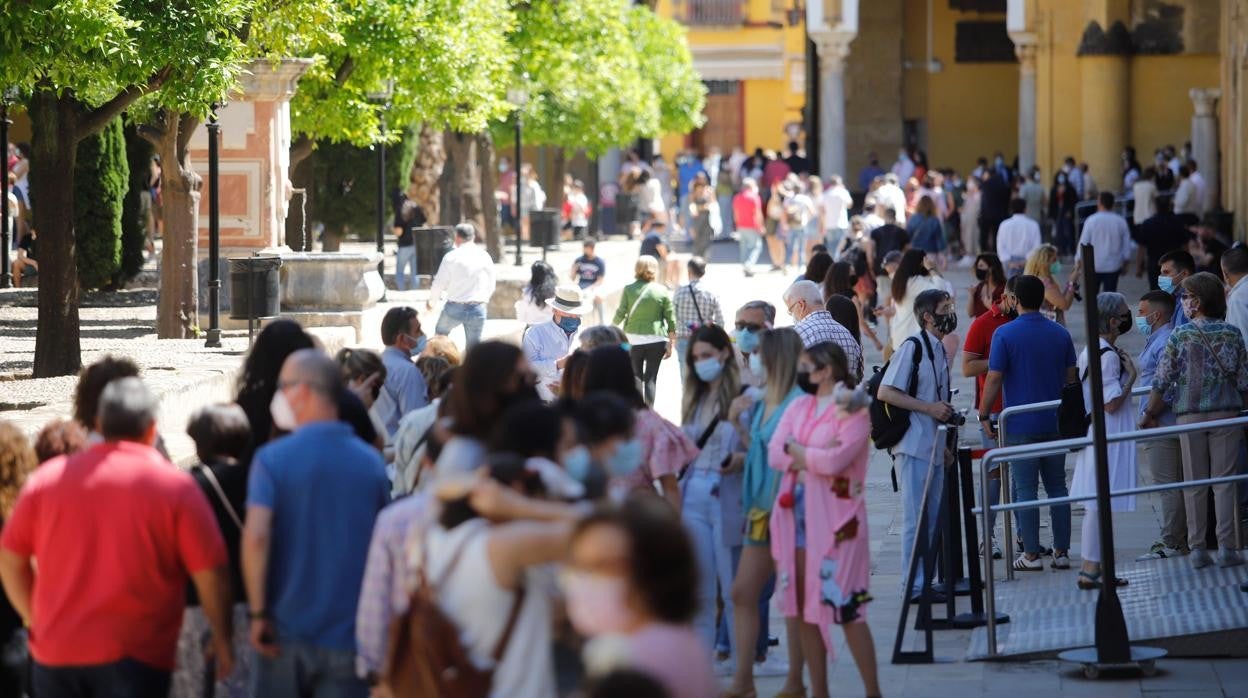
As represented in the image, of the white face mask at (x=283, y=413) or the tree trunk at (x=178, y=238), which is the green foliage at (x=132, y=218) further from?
the white face mask at (x=283, y=413)

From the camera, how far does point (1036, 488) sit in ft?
37.3

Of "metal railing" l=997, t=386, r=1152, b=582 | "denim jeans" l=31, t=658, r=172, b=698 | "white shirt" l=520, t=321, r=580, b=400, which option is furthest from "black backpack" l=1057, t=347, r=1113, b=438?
"denim jeans" l=31, t=658, r=172, b=698

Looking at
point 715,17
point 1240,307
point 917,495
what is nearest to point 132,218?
point 1240,307

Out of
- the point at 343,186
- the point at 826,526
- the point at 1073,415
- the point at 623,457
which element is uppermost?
the point at 343,186

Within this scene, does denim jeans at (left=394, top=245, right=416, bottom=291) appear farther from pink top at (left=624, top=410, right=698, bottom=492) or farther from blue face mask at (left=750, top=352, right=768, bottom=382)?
pink top at (left=624, top=410, right=698, bottom=492)

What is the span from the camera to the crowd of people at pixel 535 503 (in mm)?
5453

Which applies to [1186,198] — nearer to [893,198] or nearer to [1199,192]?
[1199,192]

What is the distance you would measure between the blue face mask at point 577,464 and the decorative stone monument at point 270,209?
15.5 meters

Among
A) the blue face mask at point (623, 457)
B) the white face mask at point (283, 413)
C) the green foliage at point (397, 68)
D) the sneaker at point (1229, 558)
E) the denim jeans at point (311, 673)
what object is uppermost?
the green foliage at point (397, 68)

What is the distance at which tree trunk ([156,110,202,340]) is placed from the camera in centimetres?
2009

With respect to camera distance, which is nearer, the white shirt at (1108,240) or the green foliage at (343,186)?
the white shirt at (1108,240)

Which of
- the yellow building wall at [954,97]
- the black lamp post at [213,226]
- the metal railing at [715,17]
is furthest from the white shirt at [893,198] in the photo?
the metal railing at [715,17]

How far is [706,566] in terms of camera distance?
334 inches

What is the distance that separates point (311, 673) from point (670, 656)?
7.05 ft
